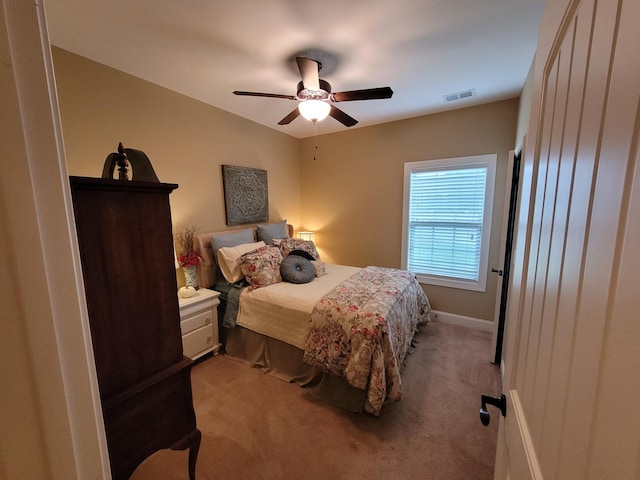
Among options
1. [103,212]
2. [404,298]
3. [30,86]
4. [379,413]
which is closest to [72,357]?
[30,86]

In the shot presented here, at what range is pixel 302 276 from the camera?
2.66 meters

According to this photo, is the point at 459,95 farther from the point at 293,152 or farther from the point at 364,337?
the point at 364,337

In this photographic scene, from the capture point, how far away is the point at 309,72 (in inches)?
69.2

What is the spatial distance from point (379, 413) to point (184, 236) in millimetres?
2408

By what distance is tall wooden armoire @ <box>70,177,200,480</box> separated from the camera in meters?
0.85

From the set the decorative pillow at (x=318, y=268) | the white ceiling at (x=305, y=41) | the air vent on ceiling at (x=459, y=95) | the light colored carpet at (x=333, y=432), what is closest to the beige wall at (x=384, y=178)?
the air vent on ceiling at (x=459, y=95)

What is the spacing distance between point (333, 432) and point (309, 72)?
2512 mm

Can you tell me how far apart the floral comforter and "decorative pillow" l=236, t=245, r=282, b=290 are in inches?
28.1

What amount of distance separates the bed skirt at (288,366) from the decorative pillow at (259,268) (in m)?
0.49

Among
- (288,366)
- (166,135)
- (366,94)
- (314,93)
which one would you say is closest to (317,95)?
(314,93)

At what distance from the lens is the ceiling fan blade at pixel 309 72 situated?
1.66 metres

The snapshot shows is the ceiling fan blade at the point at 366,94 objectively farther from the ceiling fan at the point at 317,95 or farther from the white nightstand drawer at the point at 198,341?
the white nightstand drawer at the point at 198,341

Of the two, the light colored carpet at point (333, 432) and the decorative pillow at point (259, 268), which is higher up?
the decorative pillow at point (259, 268)

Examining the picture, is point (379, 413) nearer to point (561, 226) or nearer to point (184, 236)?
point (561, 226)
